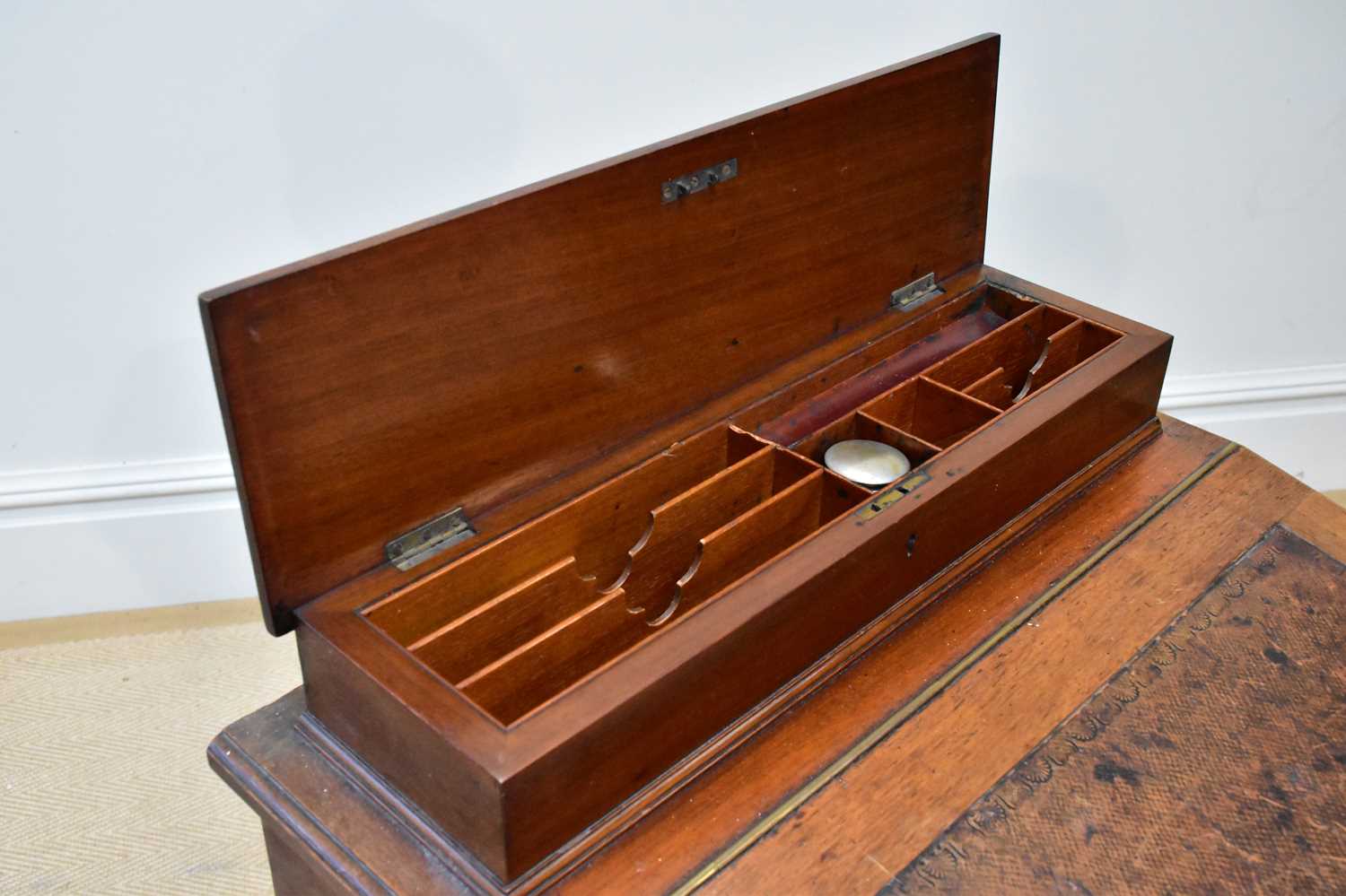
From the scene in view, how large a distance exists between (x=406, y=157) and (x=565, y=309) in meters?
1.04

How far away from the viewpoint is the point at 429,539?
1.58 m

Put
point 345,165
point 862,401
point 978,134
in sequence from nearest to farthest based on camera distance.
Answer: point 862,401
point 978,134
point 345,165

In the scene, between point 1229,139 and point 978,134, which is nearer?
point 978,134

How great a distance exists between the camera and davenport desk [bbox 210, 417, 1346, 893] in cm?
139

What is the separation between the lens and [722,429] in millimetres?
1853

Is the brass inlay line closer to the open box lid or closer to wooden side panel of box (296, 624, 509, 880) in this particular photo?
wooden side panel of box (296, 624, 509, 880)

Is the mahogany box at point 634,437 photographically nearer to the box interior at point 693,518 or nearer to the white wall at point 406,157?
the box interior at point 693,518

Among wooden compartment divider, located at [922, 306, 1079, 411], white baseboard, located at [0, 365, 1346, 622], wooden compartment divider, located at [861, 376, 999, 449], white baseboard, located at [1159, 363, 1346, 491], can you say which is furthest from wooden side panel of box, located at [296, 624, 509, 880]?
white baseboard, located at [1159, 363, 1346, 491]

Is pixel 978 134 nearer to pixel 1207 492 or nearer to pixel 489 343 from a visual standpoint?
pixel 1207 492

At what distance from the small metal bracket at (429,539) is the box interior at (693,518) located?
0.03 meters

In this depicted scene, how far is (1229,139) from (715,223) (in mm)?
1675

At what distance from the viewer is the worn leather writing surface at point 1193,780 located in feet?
4.61

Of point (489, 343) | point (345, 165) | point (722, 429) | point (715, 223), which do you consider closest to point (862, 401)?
point (722, 429)

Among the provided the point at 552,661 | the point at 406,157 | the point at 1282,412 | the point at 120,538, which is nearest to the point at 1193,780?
the point at 552,661
